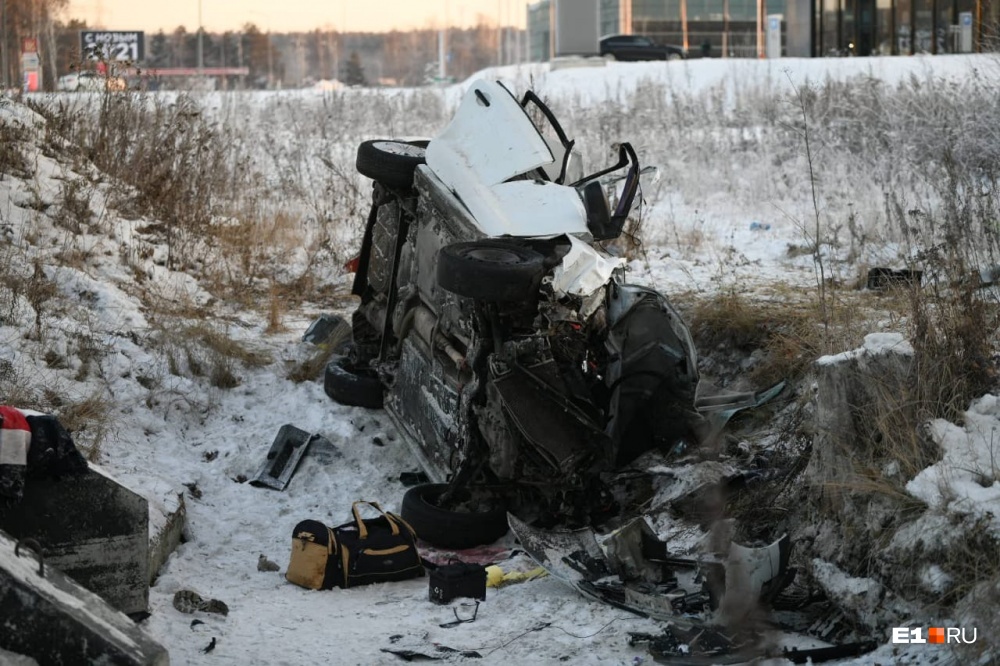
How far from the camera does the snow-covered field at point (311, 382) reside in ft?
14.3

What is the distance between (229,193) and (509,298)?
692cm

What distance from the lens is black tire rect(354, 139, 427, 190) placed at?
22.5ft

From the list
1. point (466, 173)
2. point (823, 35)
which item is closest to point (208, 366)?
point (466, 173)

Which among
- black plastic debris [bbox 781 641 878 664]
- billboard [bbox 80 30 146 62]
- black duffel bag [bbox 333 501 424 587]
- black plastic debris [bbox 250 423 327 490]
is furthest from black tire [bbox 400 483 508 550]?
billboard [bbox 80 30 146 62]

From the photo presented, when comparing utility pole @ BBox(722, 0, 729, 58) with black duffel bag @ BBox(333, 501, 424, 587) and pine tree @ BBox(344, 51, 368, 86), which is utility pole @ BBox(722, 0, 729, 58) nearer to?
pine tree @ BBox(344, 51, 368, 86)

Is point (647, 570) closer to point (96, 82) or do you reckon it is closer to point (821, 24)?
point (96, 82)

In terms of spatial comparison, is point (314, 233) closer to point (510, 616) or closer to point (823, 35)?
point (510, 616)

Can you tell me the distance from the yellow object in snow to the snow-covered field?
0.29 feet

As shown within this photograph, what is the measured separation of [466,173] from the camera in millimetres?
6176

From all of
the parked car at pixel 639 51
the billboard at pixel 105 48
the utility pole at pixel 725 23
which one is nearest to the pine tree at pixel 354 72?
the utility pole at pixel 725 23

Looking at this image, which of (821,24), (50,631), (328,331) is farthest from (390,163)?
(821,24)

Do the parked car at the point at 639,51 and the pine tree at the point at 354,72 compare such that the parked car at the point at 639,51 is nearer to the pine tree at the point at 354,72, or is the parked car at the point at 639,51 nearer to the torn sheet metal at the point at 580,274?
the pine tree at the point at 354,72

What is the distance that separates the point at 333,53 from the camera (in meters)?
82.4

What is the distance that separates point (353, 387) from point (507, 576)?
2309mm
